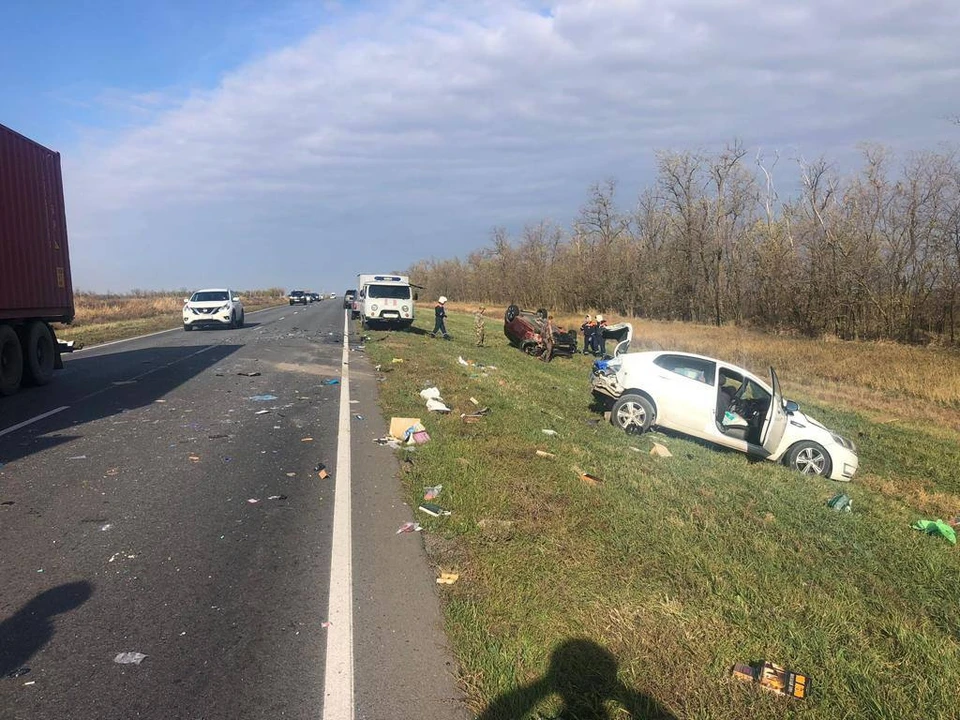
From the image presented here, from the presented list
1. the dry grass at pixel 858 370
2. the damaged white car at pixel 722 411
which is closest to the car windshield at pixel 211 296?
the dry grass at pixel 858 370

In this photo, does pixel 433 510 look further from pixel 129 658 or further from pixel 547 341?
pixel 547 341

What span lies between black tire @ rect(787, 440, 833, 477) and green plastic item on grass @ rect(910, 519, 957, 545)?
245 centimetres

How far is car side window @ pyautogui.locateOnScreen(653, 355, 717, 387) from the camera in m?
10.2

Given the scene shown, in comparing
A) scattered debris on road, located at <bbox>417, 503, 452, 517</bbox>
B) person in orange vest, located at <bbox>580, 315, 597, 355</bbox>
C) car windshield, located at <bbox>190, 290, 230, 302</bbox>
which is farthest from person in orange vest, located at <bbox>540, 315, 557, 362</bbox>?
scattered debris on road, located at <bbox>417, 503, 452, 517</bbox>

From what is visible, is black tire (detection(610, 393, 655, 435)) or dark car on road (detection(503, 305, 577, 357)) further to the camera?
dark car on road (detection(503, 305, 577, 357))

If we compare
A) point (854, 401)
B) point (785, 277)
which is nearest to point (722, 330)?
point (785, 277)

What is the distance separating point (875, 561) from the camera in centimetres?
543

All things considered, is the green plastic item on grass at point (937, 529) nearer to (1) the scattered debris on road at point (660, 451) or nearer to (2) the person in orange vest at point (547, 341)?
(1) the scattered debris on road at point (660, 451)

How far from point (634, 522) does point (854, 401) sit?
15.5 m

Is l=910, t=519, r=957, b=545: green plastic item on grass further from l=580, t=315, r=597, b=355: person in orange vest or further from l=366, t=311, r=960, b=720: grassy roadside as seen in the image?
l=580, t=315, r=597, b=355: person in orange vest

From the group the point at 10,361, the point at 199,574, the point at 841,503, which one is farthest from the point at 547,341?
the point at 199,574

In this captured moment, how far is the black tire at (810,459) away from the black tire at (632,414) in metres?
2.17

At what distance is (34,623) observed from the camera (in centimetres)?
377

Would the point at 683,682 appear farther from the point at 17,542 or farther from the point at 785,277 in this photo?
the point at 785,277
